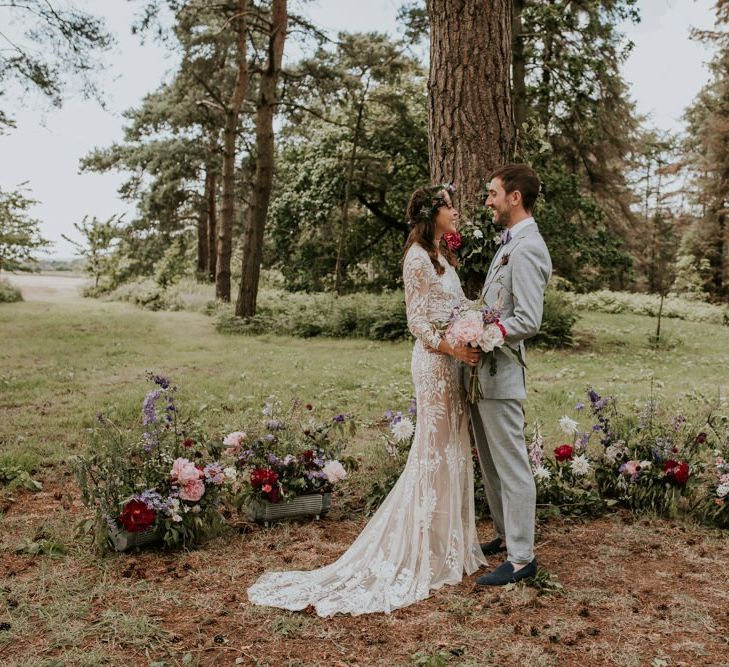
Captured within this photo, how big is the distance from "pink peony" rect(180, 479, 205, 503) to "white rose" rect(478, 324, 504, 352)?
82.0 inches

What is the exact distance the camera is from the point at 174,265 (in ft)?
89.4

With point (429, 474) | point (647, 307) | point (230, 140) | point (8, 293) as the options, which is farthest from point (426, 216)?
point (647, 307)

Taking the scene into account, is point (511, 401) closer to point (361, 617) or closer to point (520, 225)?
point (520, 225)

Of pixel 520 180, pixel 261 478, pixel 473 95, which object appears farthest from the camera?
pixel 473 95

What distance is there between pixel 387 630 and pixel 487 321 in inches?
64.5

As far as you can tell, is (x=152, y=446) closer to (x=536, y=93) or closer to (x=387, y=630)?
(x=387, y=630)

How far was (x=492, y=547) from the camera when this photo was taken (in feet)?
14.5

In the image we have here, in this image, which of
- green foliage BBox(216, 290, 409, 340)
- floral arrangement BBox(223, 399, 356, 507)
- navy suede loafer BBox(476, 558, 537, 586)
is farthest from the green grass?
navy suede loafer BBox(476, 558, 537, 586)

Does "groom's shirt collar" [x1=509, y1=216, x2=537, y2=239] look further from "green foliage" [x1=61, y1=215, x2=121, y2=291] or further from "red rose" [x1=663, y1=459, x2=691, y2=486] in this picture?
"green foliage" [x1=61, y1=215, x2=121, y2=291]

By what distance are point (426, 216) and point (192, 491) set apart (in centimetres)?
228

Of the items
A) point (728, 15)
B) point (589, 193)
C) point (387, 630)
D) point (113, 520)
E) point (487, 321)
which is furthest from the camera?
point (728, 15)

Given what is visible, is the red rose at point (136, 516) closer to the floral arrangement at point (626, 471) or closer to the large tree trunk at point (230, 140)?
the floral arrangement at point (626, 471)

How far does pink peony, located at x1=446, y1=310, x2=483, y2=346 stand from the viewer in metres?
3.63

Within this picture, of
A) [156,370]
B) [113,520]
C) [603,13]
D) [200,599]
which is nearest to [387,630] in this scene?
[200,599]
